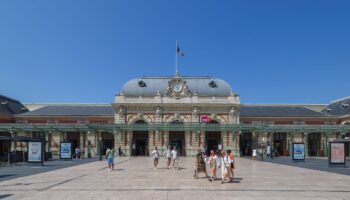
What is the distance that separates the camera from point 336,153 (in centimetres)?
2850

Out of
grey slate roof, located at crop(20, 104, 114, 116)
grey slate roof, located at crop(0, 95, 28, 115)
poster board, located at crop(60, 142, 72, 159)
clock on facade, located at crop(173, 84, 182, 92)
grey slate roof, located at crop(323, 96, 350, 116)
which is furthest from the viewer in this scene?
grey slate roof, located at crop(20, 104, 114, 116)

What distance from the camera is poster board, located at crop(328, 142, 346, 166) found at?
28328 mm

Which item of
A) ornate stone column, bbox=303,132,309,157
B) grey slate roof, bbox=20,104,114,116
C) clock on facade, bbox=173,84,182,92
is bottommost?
ornate stone column, bbox=303,132,309,157

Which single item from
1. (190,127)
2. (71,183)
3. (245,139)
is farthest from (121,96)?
(71,183)

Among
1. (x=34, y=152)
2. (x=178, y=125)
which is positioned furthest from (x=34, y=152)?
(x=178, y=125)

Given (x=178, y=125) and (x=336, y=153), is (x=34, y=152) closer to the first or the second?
(x=178, y=125)

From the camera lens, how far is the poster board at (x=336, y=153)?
92.9 feet

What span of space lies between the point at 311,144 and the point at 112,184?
47.9 meters

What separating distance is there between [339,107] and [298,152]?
31.6 meters

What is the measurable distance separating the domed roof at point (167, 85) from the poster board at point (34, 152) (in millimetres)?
24702

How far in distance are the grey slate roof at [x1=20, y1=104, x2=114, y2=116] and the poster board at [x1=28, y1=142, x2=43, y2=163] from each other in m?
30.8

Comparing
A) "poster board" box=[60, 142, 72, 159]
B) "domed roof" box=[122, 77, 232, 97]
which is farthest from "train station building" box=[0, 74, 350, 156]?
"poster board" box=[60, 142, 72, 159]

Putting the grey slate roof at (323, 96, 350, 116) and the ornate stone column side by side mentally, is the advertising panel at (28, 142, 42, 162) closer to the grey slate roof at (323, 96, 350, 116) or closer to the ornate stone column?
the ornate stone column

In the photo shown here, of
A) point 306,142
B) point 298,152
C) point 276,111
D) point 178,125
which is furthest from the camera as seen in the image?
point 276,111
